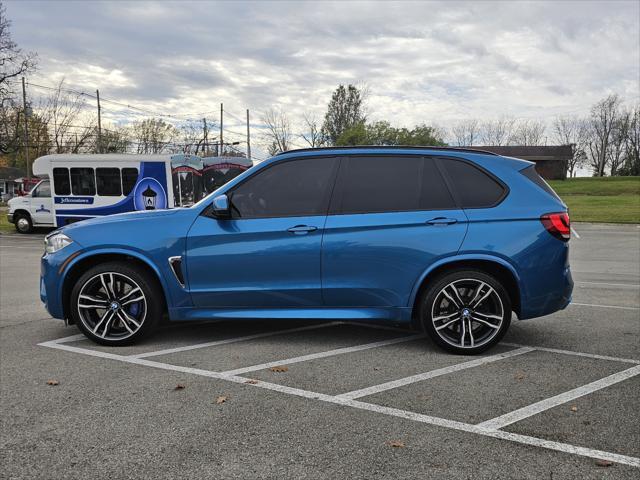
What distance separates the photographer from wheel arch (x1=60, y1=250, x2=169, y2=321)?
4730 millimetres

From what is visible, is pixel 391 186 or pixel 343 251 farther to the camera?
pixel 391 186

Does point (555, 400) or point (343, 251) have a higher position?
point (343, 251)

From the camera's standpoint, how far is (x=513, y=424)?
10.6 ft

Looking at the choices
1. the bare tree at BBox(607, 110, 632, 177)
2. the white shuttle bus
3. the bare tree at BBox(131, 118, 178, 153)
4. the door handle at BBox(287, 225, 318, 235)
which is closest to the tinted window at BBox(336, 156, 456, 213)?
the door handle at BBox(287, 225, 318, 235)

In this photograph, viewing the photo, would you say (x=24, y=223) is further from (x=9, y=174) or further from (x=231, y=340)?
(x=9, y=174)

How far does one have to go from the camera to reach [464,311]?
453cm

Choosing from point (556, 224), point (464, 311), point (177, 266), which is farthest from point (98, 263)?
point (556, 224)

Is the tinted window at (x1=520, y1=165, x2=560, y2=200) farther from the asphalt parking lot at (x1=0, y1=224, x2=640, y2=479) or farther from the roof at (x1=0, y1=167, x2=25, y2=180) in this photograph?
the roof at (x1=0, y1=167, x2=25, y2=180)

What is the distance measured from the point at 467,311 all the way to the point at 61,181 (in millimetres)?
18209

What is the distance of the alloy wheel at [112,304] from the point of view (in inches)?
188

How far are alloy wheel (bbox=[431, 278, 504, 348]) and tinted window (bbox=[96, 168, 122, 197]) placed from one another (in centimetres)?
1666

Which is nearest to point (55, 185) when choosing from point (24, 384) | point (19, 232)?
point (19, 232)

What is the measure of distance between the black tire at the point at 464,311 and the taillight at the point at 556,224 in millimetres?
626

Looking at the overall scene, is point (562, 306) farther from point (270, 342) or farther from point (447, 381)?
point (270, 342)
